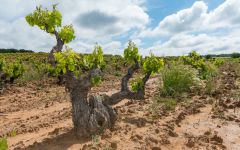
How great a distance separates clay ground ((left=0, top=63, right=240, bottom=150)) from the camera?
23.2ft

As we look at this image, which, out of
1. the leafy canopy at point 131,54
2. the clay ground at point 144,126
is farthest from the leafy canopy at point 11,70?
the leafy canopy at point 131,54

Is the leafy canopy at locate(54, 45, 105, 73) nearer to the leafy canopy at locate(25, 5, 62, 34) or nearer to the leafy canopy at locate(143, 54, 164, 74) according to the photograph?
the leafy canopy at locate(25, 5, 62, 34)

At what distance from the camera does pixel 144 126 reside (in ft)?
27.2

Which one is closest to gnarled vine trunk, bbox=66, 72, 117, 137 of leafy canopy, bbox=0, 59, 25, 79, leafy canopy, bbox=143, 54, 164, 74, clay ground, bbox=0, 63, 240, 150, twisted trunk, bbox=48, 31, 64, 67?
clay ground, bbox=0, 63, 240, 150

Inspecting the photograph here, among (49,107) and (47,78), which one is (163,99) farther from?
(47,78)

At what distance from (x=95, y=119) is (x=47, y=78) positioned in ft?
50.4

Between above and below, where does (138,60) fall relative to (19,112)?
above

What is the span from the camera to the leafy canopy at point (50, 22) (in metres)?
7.84

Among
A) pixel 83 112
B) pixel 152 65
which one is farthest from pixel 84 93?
pixel 152 65

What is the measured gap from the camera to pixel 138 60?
37.6 ft

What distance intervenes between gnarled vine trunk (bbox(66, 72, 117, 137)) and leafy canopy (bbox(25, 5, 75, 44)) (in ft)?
3.34

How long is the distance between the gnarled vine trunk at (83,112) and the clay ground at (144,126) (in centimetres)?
17

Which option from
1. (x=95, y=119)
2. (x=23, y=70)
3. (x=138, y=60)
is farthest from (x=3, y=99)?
(x=95, y=119)

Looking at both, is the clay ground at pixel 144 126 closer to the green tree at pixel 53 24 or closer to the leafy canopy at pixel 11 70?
the green tree at pixel 53 24
